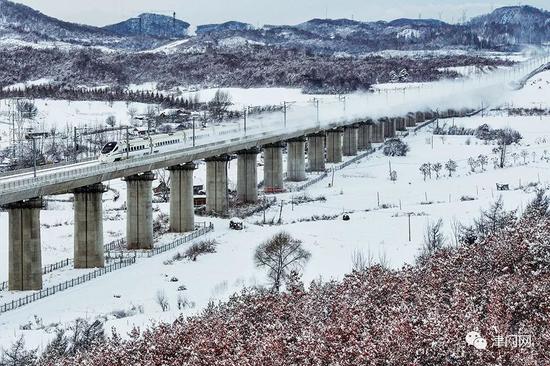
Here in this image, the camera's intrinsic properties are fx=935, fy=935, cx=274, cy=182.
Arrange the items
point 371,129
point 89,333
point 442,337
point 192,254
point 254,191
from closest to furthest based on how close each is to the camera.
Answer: point 442,337 → point 89,333 → point 192,254 → point 254,191 → point 371,129

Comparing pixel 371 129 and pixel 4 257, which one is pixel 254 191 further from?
pixel 371 129

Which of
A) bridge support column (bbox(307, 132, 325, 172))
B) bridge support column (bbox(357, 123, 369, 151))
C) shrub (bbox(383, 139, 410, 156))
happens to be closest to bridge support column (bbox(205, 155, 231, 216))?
bridge support column (bbox(307, 132, 325, 172))

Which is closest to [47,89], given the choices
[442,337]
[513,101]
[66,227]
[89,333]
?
[513,101]

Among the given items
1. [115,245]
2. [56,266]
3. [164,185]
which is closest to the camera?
[56,266]

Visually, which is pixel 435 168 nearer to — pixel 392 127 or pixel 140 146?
pixel 140 146

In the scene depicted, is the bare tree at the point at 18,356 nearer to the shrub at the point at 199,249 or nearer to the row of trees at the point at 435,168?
the shrub at the point at 199,249

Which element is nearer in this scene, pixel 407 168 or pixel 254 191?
pixel 254 191

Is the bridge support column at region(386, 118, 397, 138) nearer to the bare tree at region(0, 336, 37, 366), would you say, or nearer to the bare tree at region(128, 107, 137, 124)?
the bare tree at region(128, 107, 137, 124)

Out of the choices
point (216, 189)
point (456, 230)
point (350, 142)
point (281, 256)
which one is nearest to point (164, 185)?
point (216, 189)
